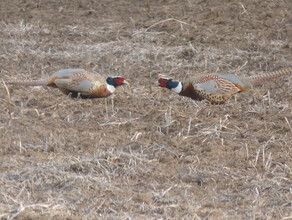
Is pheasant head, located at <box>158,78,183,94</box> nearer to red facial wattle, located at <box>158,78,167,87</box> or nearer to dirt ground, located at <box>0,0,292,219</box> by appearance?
red facial wattle, located at <box>158,78,167,87</box>

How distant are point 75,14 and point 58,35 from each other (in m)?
0.84

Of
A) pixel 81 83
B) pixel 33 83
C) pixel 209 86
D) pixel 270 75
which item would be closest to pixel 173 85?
pixel 209 86

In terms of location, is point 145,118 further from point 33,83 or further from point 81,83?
point 33,83

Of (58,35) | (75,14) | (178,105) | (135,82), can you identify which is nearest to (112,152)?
(178,105)

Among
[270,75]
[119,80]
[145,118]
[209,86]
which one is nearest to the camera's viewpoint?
[145,118]

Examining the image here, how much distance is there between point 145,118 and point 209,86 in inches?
28.9

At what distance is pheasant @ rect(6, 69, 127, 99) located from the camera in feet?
21.5

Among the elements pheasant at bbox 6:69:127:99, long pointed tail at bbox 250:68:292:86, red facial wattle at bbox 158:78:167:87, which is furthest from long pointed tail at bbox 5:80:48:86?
long pointed tail at bbox 250:68:292:86

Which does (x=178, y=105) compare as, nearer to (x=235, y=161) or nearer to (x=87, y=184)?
(x=235, y=161)

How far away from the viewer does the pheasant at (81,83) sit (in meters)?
6.54

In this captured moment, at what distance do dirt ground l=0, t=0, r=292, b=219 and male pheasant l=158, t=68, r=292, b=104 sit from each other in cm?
11

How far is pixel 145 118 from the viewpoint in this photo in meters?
6.15

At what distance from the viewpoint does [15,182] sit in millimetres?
4668

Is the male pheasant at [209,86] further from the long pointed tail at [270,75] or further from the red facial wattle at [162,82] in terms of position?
the long pointed tail at [270,75]
